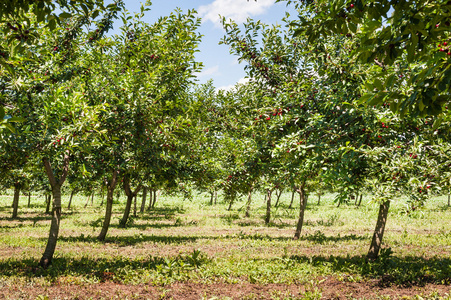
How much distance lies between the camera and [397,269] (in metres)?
9.48

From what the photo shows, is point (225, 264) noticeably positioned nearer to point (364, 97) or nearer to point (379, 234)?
point (379, 234)

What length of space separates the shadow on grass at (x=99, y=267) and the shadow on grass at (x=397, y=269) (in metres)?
4.40

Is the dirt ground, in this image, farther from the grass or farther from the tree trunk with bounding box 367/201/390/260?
the tree trunk with bounding box 367/201/390/260

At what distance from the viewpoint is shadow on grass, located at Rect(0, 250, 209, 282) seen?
912 cm

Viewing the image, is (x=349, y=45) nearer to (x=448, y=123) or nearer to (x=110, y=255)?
(x=448, y=123)

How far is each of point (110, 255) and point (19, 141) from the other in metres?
6.42

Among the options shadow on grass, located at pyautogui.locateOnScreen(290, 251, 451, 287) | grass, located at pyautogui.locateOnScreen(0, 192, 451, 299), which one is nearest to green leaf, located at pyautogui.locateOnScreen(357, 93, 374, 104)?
grass, located at pyautogui.locateOnScreen(0, 192, 451, 299)

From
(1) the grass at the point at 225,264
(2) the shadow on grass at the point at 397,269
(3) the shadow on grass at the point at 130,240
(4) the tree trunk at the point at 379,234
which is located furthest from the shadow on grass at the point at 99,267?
(4) the tree trunk at the point at 379,234

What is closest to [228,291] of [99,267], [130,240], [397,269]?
[99,267]

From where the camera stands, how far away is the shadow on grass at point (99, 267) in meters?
9.12

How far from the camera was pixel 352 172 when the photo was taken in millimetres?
8836

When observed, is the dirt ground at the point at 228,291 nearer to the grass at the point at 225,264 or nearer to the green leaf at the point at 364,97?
the grass at the point at 225,264

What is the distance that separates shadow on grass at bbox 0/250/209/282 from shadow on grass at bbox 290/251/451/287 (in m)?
4.40

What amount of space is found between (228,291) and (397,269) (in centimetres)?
539
